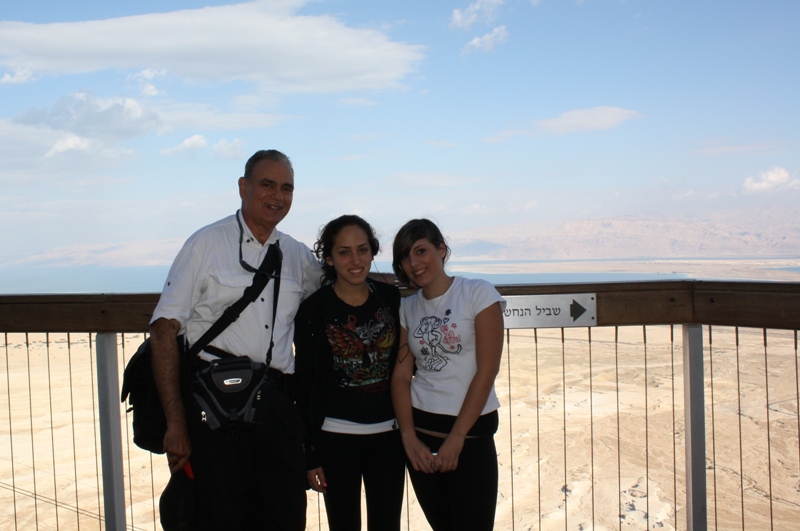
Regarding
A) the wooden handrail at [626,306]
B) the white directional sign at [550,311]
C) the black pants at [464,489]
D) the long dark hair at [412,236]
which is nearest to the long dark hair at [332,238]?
the long dark hair at [412,236]

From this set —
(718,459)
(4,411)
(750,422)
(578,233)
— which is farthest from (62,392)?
(578,233)

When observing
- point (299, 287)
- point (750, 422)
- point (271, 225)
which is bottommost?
point (750, 422)

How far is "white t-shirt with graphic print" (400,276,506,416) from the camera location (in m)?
2.34

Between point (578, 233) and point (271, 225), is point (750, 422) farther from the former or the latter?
point (578, 233)

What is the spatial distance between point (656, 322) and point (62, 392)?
43.4ft

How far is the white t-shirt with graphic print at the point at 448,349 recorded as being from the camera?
234 centimetres

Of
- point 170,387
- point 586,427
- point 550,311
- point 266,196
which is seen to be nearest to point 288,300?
point 266,196

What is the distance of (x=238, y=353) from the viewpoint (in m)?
2.32

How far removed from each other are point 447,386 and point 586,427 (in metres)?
7.99

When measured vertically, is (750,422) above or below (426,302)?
below

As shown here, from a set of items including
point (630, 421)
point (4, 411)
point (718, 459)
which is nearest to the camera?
point (718, 459)

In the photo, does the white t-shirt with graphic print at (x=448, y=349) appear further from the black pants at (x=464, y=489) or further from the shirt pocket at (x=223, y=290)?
the shirt pocket at (x=223, y=290)

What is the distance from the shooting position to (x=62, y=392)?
12852mm

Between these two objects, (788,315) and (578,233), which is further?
(578,233)
